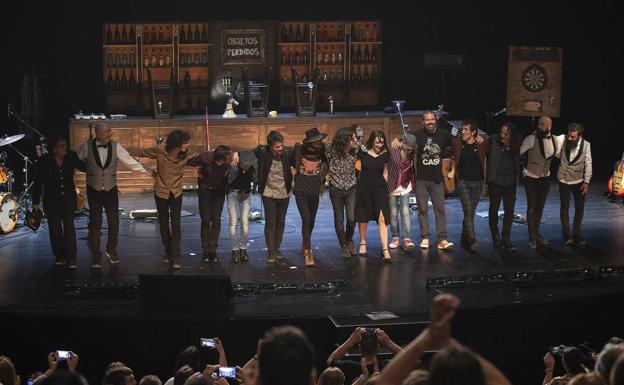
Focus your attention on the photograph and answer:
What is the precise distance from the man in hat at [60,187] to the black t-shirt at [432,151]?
10.6 feet

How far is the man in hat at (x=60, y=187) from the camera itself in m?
9.23

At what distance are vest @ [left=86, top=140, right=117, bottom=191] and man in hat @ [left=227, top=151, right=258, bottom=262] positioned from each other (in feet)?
3.51

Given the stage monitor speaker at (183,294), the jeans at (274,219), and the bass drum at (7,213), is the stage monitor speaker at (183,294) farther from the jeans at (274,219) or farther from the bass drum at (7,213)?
the bass drum at (7,213)

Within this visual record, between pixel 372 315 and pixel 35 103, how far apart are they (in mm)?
7209

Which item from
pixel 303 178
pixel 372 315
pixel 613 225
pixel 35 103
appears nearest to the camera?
pixel 372 315

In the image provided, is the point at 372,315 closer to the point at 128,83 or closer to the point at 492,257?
the point at 492,257

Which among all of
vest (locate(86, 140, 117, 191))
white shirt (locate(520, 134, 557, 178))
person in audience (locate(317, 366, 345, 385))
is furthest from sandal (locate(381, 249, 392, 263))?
person in audience (locate(317, 366, 345, 385))

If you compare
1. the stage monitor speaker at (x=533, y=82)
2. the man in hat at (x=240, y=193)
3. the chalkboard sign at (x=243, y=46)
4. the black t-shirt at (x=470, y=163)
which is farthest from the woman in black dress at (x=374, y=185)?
the stage monitor speaker at (x=533, y=82)

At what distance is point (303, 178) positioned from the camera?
9.42 m

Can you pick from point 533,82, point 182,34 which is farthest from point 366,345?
point 533,82

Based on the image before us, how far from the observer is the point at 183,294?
26.4ft

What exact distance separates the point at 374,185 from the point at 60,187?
2900 millimetres

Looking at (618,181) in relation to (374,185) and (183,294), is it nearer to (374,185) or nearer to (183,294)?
(374,185)

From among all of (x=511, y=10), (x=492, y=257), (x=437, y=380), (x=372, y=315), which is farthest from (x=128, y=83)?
(x=437, y=380)
